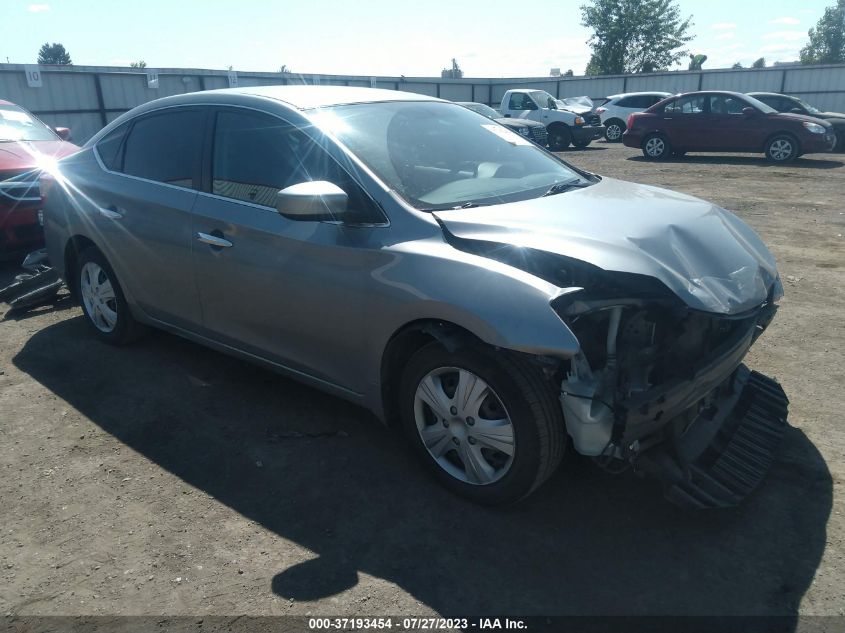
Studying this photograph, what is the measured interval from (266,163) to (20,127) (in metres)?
6.37

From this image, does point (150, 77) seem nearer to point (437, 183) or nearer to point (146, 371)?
point (146, 371)

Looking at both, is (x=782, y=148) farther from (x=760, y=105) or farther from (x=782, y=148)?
(x=760, y=105)

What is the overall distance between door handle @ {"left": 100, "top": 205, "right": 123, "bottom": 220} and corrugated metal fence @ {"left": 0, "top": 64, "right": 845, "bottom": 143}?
1431cm

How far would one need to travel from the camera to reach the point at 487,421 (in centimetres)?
292

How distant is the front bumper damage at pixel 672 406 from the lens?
2.65 meters

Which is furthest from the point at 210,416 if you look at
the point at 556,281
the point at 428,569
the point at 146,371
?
the point at 556,281

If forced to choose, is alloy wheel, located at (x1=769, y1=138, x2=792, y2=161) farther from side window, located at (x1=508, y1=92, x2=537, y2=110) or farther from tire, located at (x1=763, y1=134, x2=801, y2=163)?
side window, located at (x1=508, y1=92, x2=537, y2=110)

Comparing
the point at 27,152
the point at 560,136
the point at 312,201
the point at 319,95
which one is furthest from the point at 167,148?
the point at 560,136

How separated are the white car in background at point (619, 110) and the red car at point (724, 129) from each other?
649 cm

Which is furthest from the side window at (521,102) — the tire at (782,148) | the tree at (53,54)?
the tree at (53,54)

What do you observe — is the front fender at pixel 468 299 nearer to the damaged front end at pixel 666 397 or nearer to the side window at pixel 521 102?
the damaged front end at pixel 666 397

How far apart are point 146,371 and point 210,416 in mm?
912

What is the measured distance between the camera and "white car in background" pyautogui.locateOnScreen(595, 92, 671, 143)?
2364 cm

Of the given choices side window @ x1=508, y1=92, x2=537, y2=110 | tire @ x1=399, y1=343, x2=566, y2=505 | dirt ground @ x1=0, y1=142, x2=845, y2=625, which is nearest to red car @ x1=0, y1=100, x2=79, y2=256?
dirt ground @ x1=0, y1=142, x2=845, y2=625
